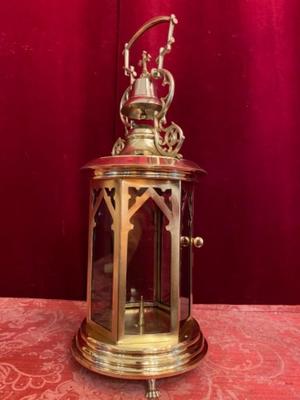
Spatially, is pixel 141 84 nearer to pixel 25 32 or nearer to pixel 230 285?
pixel 25 32

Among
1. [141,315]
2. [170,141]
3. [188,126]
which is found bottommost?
[141,315]

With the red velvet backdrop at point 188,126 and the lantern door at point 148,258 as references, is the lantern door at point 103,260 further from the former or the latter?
the red velvet backdrop at point 188,126

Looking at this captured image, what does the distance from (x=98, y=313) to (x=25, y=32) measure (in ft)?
2.93

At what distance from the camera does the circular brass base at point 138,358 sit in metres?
0.62

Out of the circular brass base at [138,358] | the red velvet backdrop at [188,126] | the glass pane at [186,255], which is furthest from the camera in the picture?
the red velvet backdrop at [188,126]

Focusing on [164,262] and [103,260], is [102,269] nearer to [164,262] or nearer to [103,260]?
[103,260]

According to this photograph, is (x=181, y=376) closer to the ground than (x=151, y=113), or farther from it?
closer to the ground

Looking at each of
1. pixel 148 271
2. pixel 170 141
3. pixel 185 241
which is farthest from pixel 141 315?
pixel 170 141

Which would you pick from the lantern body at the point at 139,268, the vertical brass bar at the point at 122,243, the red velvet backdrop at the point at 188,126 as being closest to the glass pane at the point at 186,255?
the lantern body at the point at 139,268

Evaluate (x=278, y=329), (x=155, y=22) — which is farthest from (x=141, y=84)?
(x=278, y=329)

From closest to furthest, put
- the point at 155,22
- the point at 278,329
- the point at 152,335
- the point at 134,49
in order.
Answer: the point at 152,335
the point at 155,22
the point at 278,329
the point at 134,49

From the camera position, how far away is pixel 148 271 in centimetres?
77

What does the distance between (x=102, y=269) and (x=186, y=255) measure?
0.19 m

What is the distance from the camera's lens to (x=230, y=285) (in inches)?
43.0
